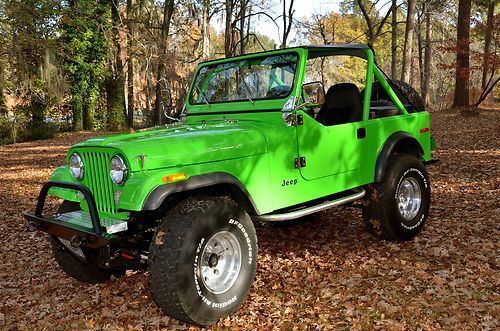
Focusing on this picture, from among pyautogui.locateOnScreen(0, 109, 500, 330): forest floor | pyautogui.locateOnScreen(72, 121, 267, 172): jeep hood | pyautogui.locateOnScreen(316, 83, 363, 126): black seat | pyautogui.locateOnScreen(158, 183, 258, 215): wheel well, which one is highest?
pyautogui.locateOnScreen(316, 83, 363, 126): black seat

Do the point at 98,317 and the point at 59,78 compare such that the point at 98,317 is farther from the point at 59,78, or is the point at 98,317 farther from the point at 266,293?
the point at 59,78

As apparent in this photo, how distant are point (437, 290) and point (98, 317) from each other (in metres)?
3.03

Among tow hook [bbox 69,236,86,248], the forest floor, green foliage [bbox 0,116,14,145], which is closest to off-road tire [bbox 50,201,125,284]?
the forest floor

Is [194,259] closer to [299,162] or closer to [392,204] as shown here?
[299,162]

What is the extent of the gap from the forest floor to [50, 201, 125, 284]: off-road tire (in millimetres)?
177

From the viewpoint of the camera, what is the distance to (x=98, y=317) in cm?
389

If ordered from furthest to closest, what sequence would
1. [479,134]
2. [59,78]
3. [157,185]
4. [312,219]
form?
[59,78]
[479,134]
[312,219]
[157,185]

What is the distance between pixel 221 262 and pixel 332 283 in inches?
49.0

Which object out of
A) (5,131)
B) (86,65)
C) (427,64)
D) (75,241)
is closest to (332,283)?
(75,241)

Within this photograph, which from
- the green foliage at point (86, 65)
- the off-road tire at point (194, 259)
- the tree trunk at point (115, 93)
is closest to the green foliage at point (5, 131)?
the green foliage at point (86, 65)

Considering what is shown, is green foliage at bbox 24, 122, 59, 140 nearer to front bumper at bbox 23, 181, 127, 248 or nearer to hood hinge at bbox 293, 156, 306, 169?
front bumper at bbox 23, 181, 127, 248

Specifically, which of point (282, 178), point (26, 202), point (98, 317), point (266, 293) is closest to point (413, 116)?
point (282, 178)

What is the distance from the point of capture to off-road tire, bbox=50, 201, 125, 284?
4031mm

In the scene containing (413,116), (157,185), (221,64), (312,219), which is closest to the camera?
(157,185)
